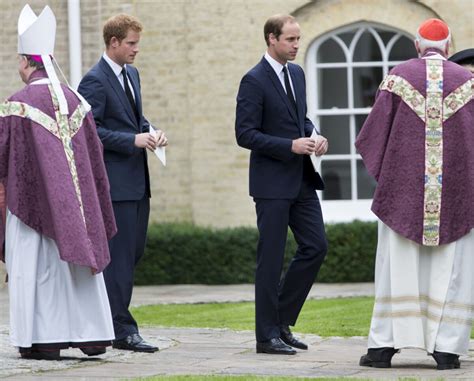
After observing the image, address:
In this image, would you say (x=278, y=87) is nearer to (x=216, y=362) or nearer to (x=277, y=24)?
(x=277, y=24)

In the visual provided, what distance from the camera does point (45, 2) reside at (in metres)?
17.0

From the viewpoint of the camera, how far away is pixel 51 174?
835 cm

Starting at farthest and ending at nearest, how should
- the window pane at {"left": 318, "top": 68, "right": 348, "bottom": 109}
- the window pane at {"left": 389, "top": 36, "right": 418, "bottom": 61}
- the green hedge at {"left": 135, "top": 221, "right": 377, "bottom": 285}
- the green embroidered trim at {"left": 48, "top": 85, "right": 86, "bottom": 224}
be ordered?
the window pane at {"left": 318, "top": 68, "right": 348, "bottom": 109}, the window pane at {"left": 389, "top": 36, "right": 418, "bottom": 61}, the green hedge at {"left": 135, "top": 221, "right": 377, "bottom": 285}, the green embroidered trim at {"left": 48, "top": 85, "right": 86, "bottom": 224}

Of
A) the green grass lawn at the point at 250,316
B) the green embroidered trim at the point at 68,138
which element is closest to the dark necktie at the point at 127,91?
the green embroidered trim at the point at 68,138

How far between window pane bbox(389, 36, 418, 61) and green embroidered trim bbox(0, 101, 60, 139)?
29.7ft

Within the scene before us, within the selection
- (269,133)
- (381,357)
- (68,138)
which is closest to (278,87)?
(269,133)

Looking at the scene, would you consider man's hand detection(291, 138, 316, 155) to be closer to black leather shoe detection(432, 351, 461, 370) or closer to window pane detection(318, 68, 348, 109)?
black leather shoe detection(432, 351, 461, 370)

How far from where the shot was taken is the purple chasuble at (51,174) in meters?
8.34

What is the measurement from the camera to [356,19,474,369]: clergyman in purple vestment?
7980 mm

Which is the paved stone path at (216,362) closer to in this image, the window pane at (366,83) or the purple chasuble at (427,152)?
the purple chasuble at (427,152)

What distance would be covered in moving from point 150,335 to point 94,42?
24.8 feet

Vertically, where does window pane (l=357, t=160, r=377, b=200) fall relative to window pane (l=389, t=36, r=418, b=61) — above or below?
below

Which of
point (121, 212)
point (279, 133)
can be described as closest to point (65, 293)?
point (121, 212)

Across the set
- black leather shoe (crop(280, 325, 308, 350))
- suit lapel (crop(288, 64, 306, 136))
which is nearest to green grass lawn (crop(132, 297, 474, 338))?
black leather shoe (crop(280, 325, 308, 350))
